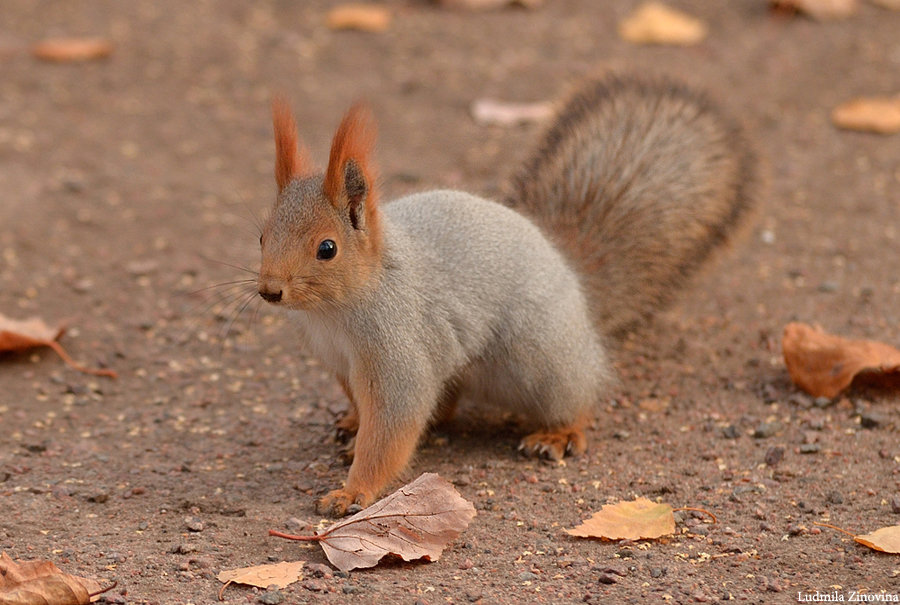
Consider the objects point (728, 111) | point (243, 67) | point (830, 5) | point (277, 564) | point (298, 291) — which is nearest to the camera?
point (277, 564)

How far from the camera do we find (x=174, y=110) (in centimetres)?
570

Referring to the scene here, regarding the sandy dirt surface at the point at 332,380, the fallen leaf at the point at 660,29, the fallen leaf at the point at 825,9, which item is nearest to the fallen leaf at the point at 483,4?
the sandy dirt surface at the point at 332,380

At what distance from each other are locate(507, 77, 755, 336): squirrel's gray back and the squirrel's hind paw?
1.46 ft

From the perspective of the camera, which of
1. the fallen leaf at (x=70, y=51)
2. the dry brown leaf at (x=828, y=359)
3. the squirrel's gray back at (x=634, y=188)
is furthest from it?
the fallen leaf at (x=70, y=51)

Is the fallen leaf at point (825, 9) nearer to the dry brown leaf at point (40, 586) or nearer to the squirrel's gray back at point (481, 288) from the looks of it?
the squirrel's gray back at point (481, 288)

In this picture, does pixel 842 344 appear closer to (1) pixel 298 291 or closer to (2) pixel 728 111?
(2) pixel 728 111

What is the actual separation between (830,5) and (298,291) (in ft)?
15.8

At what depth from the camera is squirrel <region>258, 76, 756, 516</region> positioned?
9.37ft

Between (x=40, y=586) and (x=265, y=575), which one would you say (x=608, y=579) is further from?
(x=40, y=586)

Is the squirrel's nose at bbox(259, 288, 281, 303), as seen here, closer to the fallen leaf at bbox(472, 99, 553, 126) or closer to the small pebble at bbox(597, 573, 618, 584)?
the small pebble at bbox(597, 573, 618, 584)

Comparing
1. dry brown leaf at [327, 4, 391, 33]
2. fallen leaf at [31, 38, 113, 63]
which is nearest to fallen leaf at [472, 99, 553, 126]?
dry brown leaf at [327, 4, 391, 33]

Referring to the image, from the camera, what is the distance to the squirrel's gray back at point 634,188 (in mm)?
3670

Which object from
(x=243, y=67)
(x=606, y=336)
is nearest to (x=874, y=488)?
(x=606, y=336)

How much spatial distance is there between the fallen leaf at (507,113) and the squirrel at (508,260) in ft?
5.02
